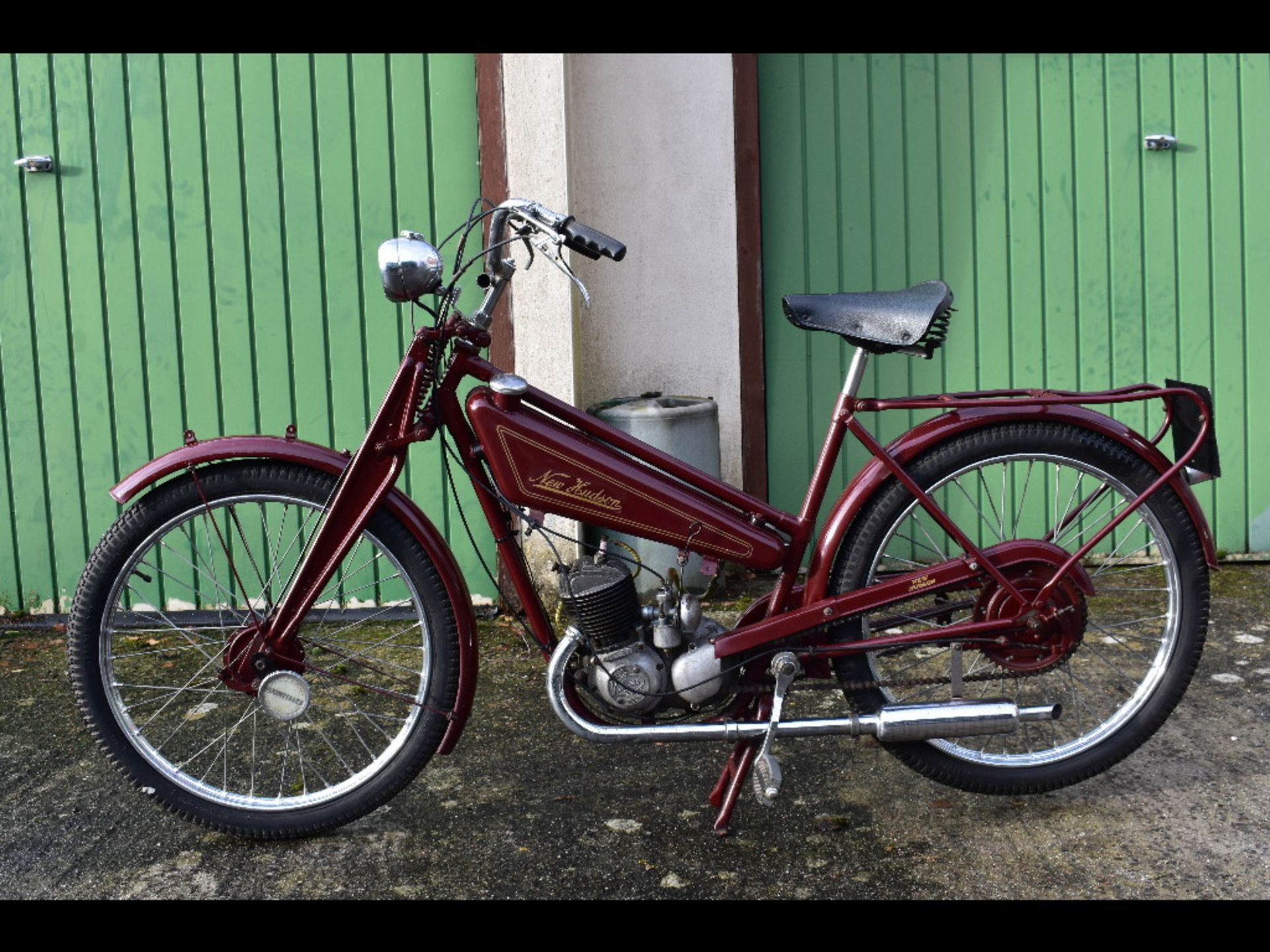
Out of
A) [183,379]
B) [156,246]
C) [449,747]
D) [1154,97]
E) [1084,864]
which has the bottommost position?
[1084,864]

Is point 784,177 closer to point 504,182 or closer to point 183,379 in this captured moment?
point 504,182

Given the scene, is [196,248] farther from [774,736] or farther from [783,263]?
[774,736]

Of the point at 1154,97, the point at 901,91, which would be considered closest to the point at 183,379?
the point at 901,91

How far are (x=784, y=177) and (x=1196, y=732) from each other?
101 inches

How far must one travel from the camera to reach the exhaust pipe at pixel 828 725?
3082 millimetres

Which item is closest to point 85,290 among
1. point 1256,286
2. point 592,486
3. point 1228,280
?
point 592,486

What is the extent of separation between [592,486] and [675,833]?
838mm

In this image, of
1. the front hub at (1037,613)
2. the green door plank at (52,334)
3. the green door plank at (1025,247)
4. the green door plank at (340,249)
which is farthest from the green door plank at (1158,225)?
the green door plank at (52,334)

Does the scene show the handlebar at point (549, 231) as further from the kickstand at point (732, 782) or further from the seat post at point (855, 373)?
the kickstand at point (732, 782)

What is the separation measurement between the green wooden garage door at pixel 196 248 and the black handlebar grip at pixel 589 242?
223cm

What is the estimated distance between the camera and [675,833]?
3.20 metres

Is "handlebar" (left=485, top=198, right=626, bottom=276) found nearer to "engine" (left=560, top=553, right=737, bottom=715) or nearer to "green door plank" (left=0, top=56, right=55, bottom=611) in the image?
"engine" (left=560, top=553, right=737, bottom=715)

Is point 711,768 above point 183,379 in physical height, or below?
below
